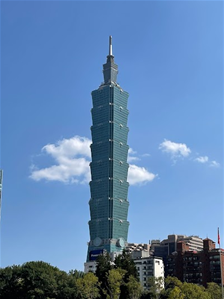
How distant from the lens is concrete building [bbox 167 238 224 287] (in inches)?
7160

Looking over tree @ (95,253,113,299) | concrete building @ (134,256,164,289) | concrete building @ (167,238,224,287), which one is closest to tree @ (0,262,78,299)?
tree @ (95,253,113,299)

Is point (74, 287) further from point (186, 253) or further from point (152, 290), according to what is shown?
point (186, 253)

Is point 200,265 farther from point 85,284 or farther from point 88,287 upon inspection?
point 88,287

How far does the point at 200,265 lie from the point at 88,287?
318 ft

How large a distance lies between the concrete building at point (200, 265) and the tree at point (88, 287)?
90183 millimetres

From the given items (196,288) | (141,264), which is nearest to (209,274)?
(141,264)

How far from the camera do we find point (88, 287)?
99688 millimetres

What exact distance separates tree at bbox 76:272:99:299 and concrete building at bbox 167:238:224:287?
90.2 m

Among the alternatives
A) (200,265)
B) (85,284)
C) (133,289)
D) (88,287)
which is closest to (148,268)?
(200,265)

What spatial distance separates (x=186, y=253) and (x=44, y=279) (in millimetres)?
97695

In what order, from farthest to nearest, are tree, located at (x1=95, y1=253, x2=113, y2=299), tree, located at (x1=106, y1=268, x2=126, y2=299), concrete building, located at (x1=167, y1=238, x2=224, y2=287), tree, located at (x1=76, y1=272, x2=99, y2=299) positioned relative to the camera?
1. concrete building, located at (x1=167, y1=238, x2=224, y2=287)
2. tree, located at (x1=95, y1=253, x2=113, y2=299)
3. tree, located at (x1=76, y1=272, x2=99, y2=299)
4. tree, located at (x1=106, y1=268, x2=126, y2=299)

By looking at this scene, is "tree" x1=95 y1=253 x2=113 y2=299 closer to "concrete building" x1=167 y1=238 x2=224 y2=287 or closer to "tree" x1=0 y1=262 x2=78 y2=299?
"tree" x1=0 y1=262 x2=78 y2=299

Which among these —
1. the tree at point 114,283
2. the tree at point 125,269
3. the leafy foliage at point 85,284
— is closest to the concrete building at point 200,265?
the leafy foliage at point 85,284

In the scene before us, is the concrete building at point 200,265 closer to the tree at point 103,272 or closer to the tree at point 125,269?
the tree at point 125,269
